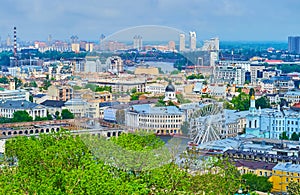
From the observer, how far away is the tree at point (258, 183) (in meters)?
10.1

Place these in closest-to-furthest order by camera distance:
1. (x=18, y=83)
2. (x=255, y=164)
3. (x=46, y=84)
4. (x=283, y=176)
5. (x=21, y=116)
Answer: (x=283, y=176) → (x=255, y=164) → (x=21, y=116) → (x=46, y=84) → (x=18, y=83)

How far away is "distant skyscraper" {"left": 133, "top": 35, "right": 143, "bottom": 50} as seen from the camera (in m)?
7.21

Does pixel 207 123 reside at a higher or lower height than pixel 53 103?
higher

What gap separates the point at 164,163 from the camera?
259 inches

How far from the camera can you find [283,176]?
10.7 metres

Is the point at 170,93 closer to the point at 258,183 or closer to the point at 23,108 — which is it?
the point at 258,183

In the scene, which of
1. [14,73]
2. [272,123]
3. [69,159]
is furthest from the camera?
[14,73]

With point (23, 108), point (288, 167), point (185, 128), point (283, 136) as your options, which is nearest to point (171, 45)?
point (185, 128)

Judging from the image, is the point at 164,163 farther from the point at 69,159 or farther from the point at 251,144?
the point at 251,144

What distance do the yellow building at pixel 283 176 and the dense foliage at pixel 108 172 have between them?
2.92m

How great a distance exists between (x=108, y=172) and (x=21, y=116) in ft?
43.4

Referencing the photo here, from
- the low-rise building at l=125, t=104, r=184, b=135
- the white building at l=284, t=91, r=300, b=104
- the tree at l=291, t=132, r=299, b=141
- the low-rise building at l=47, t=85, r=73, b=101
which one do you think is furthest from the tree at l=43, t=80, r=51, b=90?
the low-rise building at l=125, t=104, r=184, b=135

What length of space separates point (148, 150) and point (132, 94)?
4.49 ft

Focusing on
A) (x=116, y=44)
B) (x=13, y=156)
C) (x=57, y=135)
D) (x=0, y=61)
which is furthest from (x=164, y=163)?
(x=0, y=61)
